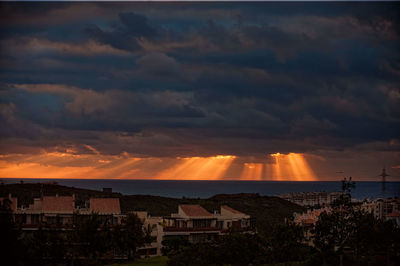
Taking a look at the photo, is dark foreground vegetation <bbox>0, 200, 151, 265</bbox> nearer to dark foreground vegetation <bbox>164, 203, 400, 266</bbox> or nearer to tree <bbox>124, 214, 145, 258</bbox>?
tree <bbox>124, 214, 145, 258</bbox>

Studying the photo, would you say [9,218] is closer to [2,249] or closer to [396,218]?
[2,249]

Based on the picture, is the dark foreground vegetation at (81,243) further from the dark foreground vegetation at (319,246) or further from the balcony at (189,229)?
the balcony at (189,229)

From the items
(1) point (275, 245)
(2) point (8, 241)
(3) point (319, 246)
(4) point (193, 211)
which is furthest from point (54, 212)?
(2) point (8, 241)

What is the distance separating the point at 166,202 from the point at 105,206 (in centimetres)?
3589

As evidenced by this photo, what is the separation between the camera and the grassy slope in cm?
6600

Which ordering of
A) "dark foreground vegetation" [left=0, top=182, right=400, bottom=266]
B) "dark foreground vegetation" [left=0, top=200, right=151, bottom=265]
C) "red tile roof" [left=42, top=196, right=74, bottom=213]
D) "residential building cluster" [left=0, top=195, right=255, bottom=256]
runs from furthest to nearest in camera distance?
"red tile roof" [left=42, top=196, right=74, bottom=213]
"residential building cluster" [left=0, top=195, right=255, bottom=256]
"dark foreground vegetation" [left=0, top=182, right=400, bottom=266]
"dark foreground vegetation" [left=0, top=200, right=151, bottom=265]

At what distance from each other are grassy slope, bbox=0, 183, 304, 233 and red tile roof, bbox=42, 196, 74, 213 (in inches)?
937

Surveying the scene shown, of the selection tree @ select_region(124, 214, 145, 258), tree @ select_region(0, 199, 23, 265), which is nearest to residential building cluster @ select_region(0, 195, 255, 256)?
tree @ select_region(124, 214, 145, 258)

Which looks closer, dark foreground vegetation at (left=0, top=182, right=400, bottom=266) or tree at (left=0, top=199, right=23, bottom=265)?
tree at (left=0, top=199, right=23, bottom=265)

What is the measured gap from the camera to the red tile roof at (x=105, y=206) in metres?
37.9

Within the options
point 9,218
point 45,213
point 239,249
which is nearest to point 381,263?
point 239,249

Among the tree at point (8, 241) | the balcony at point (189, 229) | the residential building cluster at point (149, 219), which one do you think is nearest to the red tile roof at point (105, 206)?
the residential building cluster at point (149, 219)

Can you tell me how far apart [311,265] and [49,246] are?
42.8 feet

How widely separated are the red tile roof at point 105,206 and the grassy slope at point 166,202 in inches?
904
